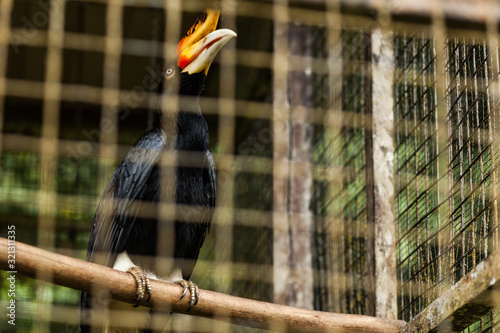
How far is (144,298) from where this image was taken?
5.57 feet

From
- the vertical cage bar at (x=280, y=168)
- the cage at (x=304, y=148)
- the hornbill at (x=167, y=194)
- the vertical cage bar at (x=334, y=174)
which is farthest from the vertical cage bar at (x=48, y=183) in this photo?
the vertical cage bar at (x=334, y=174)

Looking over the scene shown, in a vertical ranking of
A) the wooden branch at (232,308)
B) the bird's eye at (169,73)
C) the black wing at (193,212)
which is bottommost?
the wooden branch at (232,308)

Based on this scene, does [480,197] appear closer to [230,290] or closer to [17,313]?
[230,290]

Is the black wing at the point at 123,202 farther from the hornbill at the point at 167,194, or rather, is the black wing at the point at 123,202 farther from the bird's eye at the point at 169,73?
the bird's eye at the point at 169,73

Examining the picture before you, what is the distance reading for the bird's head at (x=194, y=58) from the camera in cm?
228

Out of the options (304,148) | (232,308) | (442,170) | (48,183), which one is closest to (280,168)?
(304,148)

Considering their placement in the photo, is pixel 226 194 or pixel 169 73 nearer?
pixel 169 73

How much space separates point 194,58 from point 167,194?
1.46 ft

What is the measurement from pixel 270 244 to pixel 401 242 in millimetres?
689

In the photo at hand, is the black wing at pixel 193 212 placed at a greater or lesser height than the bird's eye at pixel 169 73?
lesser

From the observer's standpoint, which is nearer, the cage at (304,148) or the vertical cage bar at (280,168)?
the cage at (304,148)

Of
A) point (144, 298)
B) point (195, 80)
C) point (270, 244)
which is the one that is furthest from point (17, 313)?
point (144, 298)

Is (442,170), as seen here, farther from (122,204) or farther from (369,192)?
(122,204)

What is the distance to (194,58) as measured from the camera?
7.59ft
